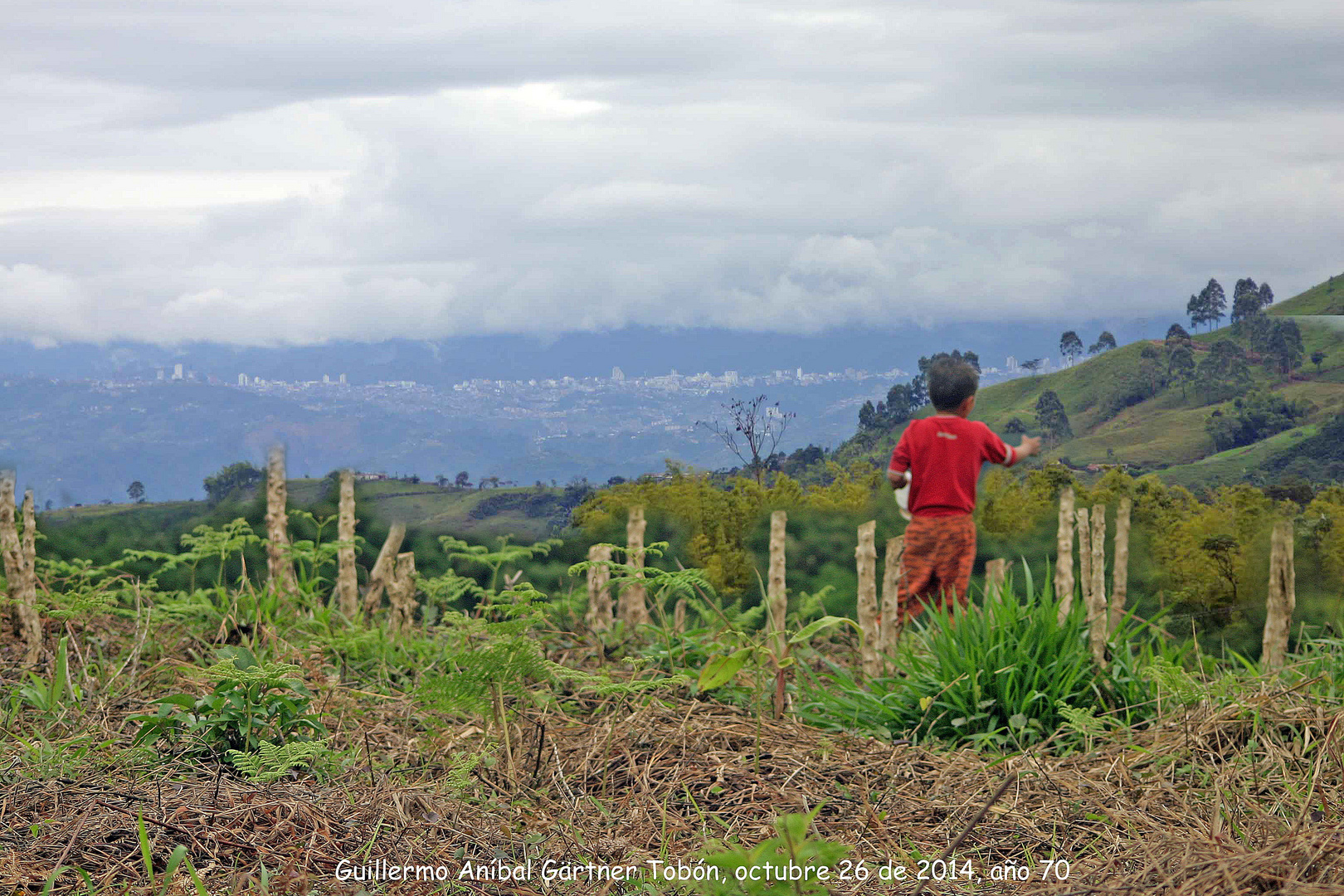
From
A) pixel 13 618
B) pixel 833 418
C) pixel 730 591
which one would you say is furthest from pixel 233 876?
pixel 833 418

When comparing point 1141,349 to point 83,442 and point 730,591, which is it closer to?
point 730,591

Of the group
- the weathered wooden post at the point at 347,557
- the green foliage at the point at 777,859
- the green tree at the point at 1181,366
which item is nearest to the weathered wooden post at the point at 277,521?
the weathered wooden post at the point at 347,557

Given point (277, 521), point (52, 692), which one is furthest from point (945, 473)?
point (52, 692)

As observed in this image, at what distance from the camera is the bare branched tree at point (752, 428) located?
21.8ft

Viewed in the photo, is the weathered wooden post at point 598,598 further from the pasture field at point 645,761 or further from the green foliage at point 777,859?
the green foliage at point 777,859

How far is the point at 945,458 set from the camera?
569 cm

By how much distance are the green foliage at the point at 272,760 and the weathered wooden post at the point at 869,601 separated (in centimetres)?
279

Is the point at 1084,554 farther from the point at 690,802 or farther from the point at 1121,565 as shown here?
the point at 690,802

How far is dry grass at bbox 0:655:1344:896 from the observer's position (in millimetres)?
2816

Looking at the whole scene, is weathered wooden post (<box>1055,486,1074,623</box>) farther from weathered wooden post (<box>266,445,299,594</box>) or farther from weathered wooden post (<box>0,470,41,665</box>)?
weathered wooden post (<box>0,470,41,665</box>)

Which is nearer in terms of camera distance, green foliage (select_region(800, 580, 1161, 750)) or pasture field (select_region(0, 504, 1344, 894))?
pasture field (select_region(0, 504, 1344, 894))

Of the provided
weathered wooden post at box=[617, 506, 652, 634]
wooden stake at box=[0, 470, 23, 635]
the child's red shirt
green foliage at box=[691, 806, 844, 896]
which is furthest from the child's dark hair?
wooden stake at box=[0, 470, 23, 635]

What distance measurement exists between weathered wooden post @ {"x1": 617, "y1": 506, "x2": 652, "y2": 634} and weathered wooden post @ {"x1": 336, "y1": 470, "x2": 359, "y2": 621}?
66.0 inches

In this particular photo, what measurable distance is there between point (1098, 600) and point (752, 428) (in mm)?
2466
